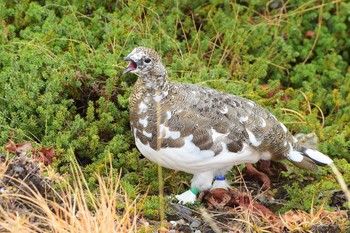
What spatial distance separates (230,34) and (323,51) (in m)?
0.99

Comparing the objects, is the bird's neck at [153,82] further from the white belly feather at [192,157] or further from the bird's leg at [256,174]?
the bird's leg at [256,174]

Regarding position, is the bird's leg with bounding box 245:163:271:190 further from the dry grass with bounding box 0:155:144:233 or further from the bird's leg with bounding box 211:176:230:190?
the dry grass with bounding box 0:155:144:233

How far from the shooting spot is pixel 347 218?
423cm

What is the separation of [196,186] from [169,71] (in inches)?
39.5

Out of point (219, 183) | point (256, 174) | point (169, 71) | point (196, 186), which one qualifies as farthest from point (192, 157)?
point (169, 71)

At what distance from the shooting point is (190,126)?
4.14 meters

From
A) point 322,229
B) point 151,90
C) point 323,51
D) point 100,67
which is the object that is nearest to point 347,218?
point 322,229

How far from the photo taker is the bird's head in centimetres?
408

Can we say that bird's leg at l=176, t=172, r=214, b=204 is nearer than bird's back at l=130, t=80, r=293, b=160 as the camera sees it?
No

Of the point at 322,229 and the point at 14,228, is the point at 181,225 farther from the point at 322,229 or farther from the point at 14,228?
the point at 14,228

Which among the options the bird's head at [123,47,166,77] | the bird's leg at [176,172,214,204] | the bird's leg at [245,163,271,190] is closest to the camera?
the bird's head at [123,47,166,77]

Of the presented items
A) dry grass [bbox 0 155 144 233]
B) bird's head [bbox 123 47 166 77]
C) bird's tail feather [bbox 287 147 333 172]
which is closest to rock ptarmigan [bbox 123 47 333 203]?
bird's head [bbox 123 47 166 77]

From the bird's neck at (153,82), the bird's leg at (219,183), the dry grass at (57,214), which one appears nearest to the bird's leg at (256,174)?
the bird's leg at (219,183)

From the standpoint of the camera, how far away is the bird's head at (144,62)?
4082mm
